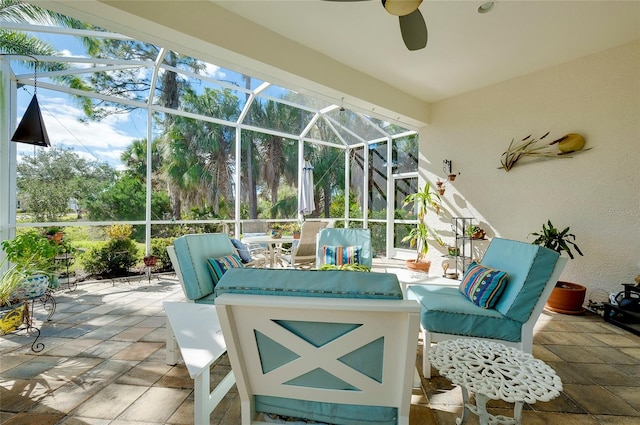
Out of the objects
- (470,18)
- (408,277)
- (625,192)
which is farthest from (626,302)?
(470,18)

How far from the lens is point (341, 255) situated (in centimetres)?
349

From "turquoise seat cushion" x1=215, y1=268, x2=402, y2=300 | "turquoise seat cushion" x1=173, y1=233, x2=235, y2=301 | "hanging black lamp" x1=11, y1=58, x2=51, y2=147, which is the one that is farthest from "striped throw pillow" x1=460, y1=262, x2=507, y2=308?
"hanging black lamp" x1=11, y1=58, x2=51, y2=147

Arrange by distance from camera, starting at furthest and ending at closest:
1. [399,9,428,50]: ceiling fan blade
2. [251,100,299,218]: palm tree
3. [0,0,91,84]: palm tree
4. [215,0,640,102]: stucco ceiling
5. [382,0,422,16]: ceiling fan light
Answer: [251,100,299,218]: palm tree < [0,0,91,84]: palm tree < [215,0,640,102]: stucco ceiling < [399,9,428,50]: ceiling fan blade < [382,0,422,16]: ceiling fan light

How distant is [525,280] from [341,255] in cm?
192

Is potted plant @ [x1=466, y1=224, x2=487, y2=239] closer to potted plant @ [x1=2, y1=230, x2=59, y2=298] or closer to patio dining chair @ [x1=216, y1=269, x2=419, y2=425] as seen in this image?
patio dining chair @ [x1=216, y1=269, x2=419, y2=425]

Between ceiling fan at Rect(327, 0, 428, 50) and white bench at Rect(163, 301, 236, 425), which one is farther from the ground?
ceiling fan at Rect(327, 0, 428, 50)

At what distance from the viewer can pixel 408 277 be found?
9.64 ft

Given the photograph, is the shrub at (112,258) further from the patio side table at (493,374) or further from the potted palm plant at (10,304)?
the patio side table at (493,374)

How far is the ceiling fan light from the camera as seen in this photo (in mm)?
1822

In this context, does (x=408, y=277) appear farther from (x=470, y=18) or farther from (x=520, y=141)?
(x=520, y=141)

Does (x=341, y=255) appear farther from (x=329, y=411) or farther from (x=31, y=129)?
(x=31, y=129)

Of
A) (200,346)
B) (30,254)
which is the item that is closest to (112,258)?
(30,254)

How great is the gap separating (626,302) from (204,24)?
17.1ft

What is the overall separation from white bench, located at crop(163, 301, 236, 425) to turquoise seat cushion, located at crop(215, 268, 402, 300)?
0.38 metres
